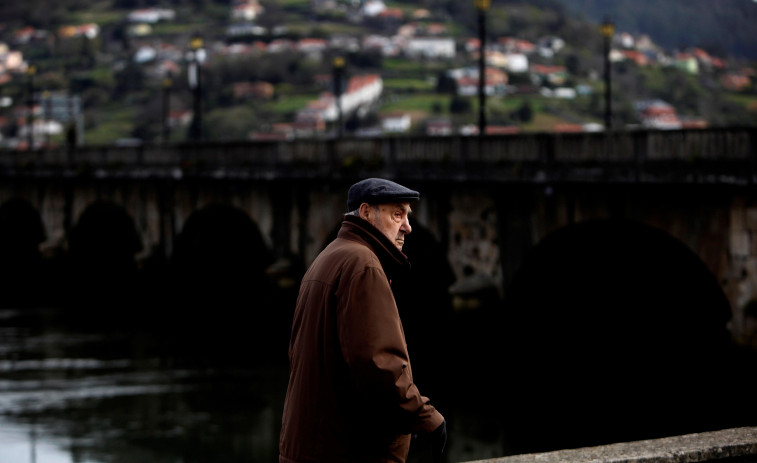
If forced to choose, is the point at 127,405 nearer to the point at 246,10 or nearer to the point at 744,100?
the point at 744,100

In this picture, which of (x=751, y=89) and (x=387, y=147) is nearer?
(x=387, y=147)

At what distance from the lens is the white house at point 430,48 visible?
149 m

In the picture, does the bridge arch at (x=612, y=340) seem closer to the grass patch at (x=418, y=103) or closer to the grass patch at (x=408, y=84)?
the grass patch at (x=418, y=103)

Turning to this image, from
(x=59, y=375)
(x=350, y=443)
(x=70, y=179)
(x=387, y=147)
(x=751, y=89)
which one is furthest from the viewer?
(x=751, y=89)

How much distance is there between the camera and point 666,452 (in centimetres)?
575

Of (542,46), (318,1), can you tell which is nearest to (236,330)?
(542,46)

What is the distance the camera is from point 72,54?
6206 inches

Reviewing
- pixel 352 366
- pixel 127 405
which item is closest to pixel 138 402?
pixel 127 405

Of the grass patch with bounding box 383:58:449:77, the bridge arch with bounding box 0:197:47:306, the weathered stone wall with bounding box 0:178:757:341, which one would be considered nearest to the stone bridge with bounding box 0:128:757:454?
the weathered stone wall with bounding box 0:178:757:341

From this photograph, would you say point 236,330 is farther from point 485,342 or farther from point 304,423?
point 304,423

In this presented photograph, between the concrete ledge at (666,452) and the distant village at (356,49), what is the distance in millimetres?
73757

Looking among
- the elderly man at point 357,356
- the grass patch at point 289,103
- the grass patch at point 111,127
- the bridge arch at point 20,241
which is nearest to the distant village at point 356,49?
the grass patch at point 289,103

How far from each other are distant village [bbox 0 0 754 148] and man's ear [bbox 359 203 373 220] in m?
75.0

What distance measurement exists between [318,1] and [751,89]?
114935mm
